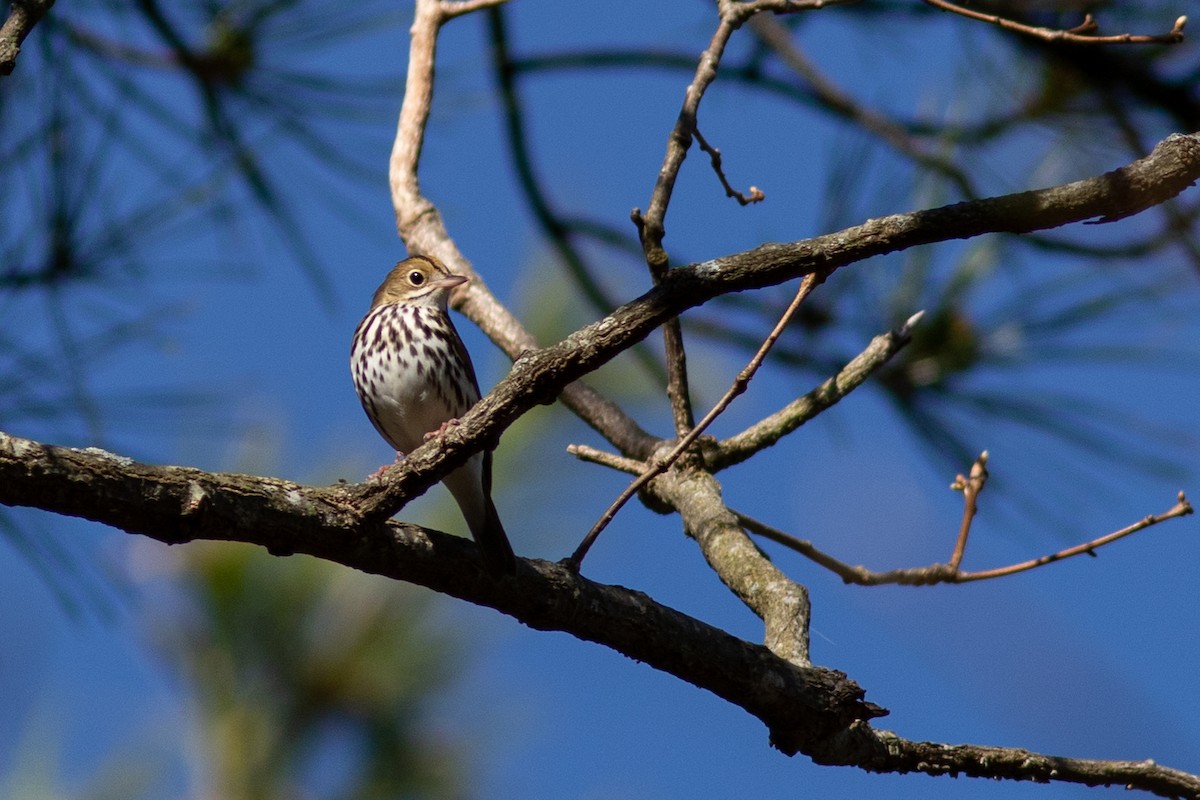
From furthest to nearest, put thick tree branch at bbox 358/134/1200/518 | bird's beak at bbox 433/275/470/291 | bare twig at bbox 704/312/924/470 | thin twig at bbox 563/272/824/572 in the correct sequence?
bird's beak at bbox 433/275/470/291 < bare twig at bbox 704/312/924/470 < thin twig at bbox 563/272/824/572 < thick tree branch at bbox 358/134/1200/518

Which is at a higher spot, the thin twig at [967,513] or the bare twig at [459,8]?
the bare twig at [459,8]

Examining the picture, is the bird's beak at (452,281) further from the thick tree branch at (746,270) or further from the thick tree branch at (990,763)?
the thick tree branch at (990,763)

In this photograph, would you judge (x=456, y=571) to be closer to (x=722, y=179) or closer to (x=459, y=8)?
(x=722, y=179)

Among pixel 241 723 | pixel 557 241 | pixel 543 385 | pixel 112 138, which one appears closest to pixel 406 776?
pixel 241 723

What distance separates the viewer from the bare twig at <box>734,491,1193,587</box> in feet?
9.70

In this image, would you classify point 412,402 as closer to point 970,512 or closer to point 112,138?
point 112,138

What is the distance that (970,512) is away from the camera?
315 centimetres

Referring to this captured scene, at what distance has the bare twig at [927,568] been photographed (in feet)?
9.70

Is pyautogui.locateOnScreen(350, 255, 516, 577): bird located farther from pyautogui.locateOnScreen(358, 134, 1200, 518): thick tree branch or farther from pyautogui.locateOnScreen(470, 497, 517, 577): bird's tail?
pyautogui.locateOnScreen(358, 134, 1200, 518): thick tree branch

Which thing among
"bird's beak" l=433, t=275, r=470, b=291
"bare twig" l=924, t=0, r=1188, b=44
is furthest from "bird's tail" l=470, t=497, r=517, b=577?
"bird's beak" l=433, t=275, r=470, b=291

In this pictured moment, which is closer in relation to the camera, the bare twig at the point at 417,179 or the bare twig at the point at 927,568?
the bare twig at the point at 927,568

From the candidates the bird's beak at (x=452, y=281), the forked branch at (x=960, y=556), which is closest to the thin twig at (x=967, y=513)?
the forked branch at (x=960, y=556)

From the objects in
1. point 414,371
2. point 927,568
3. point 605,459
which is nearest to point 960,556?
point 927,568

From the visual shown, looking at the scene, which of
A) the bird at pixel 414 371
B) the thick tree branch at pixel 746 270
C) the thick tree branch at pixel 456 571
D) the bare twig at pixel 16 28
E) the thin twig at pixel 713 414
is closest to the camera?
the thick tree branch at pixel 456 571
